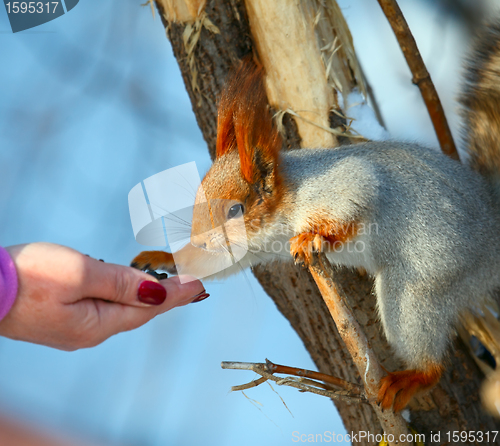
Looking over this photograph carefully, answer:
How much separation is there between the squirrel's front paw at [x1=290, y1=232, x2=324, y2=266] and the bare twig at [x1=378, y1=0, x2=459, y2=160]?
2.42 ft

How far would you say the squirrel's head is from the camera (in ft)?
3.32

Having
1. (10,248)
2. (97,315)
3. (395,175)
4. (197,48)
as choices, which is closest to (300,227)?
(395,175)

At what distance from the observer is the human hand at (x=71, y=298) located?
778 millimetres

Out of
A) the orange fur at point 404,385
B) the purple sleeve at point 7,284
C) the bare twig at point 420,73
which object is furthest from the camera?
the bare twig at point 420,73

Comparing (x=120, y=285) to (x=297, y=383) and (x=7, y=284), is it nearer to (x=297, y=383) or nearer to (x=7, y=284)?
(x=7, y=284)

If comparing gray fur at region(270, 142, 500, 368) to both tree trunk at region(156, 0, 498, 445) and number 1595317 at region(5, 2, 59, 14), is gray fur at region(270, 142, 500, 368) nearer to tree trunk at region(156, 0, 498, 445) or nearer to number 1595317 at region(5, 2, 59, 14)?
tree trunk at region(156, 0, 498, 445)

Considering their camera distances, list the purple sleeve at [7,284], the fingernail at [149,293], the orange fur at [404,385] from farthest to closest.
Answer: the orange fur at [404,385], the fingernail at [149,293], the purple sleeve at [7,284]

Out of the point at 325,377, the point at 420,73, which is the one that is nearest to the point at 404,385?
the point at 325,377

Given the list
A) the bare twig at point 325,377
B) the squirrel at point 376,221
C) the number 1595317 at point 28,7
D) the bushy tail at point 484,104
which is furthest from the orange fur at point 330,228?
the number 1595317 at point 28,7

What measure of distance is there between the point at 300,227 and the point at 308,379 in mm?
335

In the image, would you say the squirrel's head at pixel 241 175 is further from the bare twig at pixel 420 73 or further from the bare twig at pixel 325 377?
the bare twig at pixel 420 73

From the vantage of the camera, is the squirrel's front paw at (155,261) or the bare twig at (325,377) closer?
the bare twig at (325,377)

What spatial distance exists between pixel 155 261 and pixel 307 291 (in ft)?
1.53

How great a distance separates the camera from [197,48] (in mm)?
1410
